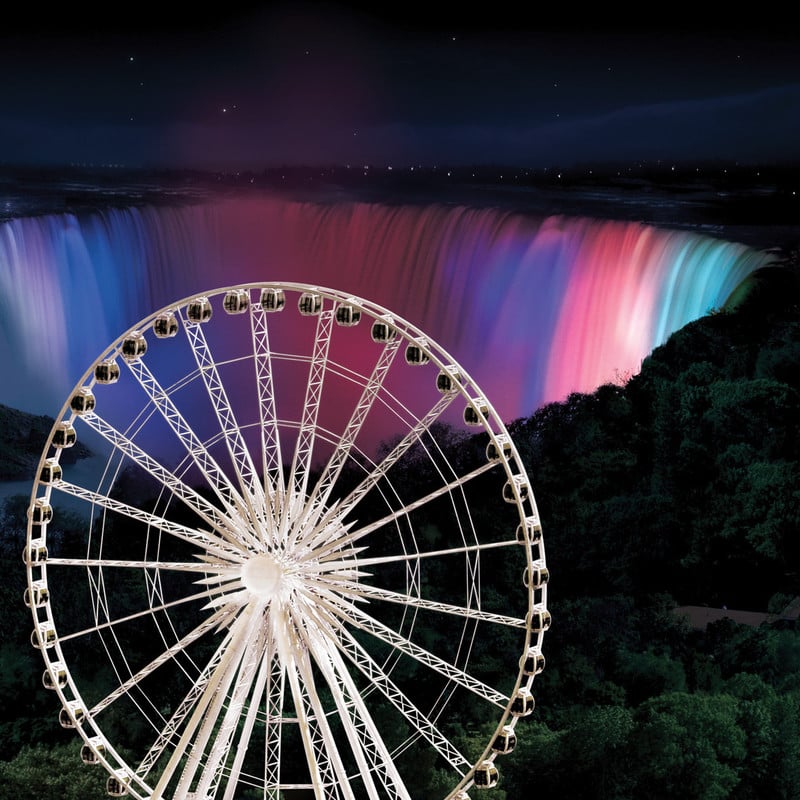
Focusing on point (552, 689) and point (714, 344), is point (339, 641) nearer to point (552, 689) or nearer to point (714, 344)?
Answer: point (552, 689)

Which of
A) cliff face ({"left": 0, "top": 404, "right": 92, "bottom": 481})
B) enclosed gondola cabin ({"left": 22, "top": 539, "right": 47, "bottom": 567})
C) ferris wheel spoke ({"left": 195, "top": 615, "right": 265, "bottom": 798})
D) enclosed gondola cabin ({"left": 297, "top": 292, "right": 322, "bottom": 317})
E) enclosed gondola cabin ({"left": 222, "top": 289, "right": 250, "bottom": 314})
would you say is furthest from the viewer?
cliff face ({"left": 0, "top": 404, "right": 92, "bottom": 481})

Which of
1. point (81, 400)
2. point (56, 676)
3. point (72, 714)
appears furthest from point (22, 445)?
point (72, 714)

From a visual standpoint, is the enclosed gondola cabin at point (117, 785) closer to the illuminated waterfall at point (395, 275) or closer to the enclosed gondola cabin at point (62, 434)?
the enclosed gondola cabin at point (62, 434)

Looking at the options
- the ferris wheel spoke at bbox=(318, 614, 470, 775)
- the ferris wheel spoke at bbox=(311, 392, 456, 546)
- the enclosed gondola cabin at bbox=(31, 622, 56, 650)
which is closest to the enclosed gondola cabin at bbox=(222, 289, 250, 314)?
the ferris wheel spoke at bbox=(311, 392, 456, 546)

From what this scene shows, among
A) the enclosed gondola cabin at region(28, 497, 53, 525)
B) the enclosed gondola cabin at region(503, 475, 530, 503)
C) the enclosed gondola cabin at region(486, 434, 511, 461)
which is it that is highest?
the enclosed gondola cabin at region(486, 434, 511, 461)

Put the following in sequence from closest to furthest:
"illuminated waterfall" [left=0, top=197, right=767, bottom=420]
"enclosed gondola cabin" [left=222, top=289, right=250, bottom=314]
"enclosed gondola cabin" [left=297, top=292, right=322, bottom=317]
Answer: "enclosed gondola cabin" [left=297, top=292, right=322, bottom=317] < "enclosed gondola cabin" [left=222, top=289, right=250, bottom=314] < "illuminated waterfall" [left=0, top=197, right=767, bottom=420]

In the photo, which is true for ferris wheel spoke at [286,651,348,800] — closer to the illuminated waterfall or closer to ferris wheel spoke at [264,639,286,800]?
ferris wheel spoke at [264,639,286,800]

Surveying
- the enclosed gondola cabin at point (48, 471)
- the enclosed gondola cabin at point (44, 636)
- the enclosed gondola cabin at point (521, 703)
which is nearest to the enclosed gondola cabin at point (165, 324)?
the enclosed gondola cabin at point (48, 471)
